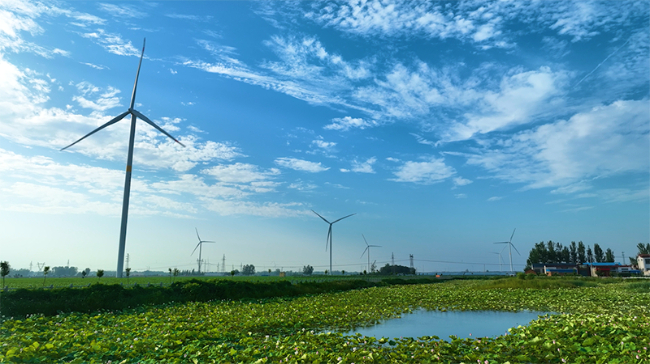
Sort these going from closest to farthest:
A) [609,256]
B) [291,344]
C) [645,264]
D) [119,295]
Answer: [291,344] < [119,295] < [645,264] < [609,256]

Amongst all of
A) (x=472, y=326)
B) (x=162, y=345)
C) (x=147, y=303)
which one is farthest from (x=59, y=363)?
(x=472, y=326)

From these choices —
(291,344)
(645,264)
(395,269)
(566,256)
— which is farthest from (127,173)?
(566,256)

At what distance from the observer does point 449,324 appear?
15.9 m

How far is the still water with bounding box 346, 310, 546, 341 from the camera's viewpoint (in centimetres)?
1348

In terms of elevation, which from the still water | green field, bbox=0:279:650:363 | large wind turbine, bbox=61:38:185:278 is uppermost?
large wind turbine, bbox=61:38:185:278

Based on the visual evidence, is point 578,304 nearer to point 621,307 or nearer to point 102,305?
point 621,307

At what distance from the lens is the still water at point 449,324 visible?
44.2 feet

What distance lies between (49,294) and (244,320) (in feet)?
36.9

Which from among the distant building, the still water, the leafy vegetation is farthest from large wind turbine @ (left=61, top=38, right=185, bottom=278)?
the distant building

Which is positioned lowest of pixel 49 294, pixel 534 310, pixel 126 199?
pixel 534 310

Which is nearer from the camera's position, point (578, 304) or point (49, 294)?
point (49, 294)

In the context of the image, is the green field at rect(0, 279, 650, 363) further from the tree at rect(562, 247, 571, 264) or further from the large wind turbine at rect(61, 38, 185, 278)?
the tree at rect(562, 247, 571, 264)

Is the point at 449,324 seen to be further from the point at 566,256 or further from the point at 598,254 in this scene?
the point at 598,254

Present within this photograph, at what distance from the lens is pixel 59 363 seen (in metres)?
9.06
